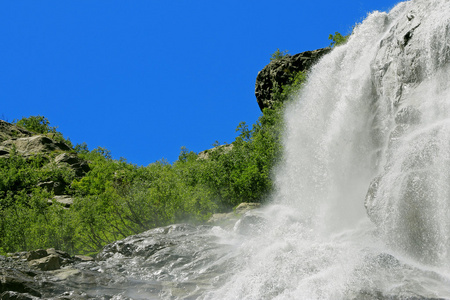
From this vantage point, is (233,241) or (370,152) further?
(370,152)

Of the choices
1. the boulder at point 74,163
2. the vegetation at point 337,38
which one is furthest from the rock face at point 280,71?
the boulder at point 74,163

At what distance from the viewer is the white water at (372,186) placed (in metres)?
16.5

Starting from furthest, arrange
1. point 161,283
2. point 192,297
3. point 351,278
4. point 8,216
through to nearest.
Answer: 1. point 8,216
2. point 161,283
3. point 192,297
4. point 351,278

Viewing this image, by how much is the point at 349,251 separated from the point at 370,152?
12889mm

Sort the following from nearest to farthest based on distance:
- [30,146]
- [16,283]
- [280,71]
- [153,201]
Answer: [16,283], [153,201], [280,71], [30,146]

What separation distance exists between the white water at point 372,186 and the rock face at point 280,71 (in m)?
23.0

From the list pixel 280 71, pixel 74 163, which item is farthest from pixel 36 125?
pixel 280 71

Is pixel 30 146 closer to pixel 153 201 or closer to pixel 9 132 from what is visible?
pixel 9 132

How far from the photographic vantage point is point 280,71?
221 ft

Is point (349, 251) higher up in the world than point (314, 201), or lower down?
lower down

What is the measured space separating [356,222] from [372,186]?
5.52 m

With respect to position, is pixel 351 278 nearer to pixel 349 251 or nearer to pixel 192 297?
pixel 349 251

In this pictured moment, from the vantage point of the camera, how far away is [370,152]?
30188mm

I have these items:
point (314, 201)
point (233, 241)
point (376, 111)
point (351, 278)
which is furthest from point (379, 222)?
point (314, 201)
